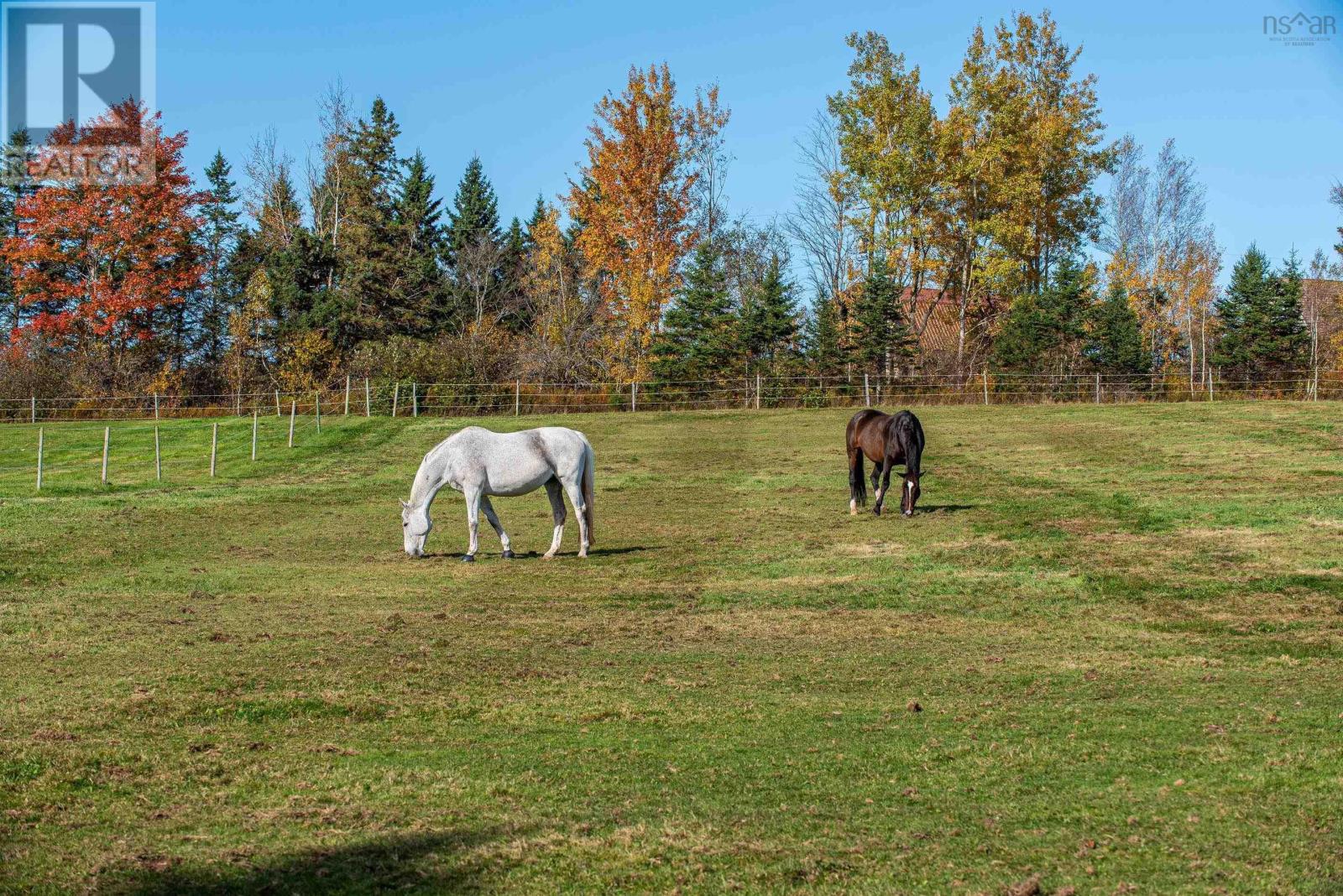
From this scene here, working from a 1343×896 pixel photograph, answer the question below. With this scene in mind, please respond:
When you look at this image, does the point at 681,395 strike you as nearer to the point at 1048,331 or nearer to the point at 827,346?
the point at 827,346

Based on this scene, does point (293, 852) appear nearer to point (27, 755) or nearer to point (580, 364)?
point (27, 755)

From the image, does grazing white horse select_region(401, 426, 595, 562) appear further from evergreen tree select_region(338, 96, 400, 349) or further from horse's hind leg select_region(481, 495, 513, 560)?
evergreen tree select_region(338, 96, 400, 349)

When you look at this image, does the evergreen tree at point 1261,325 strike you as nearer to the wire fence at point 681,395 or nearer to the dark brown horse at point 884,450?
the wire fence at point 681,395

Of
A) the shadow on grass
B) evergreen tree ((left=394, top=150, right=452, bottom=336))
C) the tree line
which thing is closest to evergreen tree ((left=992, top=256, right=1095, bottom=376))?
the tree line

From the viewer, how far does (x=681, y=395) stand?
50750mm

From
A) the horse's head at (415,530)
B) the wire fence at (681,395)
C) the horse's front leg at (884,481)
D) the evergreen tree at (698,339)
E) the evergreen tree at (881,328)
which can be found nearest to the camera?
the horse's head at (415,530)

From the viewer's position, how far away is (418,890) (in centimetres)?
591

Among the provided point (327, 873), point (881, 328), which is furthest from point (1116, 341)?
point (327, 873)

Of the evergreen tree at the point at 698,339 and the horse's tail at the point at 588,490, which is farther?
the evergreen tree at the point at 698,339

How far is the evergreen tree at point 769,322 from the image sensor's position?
5253 centimetres

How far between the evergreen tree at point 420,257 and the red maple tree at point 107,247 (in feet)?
36.6

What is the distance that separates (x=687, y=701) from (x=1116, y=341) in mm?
48866

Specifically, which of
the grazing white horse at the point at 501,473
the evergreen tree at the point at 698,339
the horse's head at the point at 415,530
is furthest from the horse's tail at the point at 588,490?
the evergreen tree at the point at 698,339

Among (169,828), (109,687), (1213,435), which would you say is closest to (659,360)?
(1213,435)
